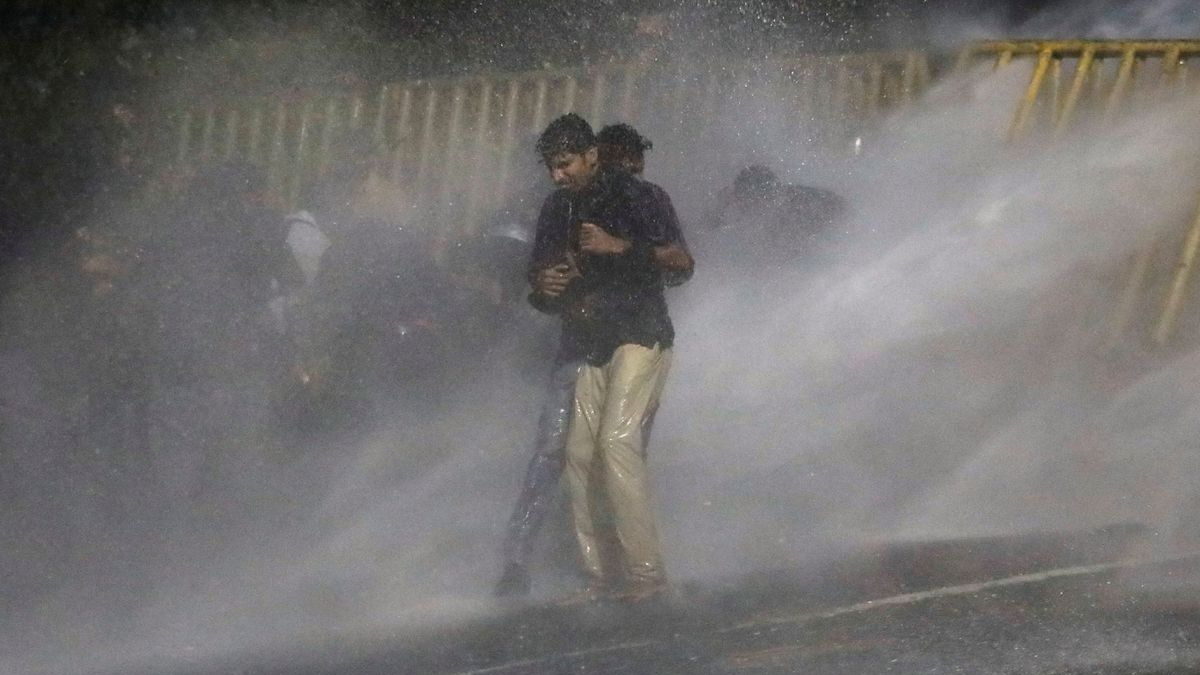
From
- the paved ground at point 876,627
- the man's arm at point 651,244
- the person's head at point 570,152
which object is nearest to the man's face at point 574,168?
the person's head at point 570,152

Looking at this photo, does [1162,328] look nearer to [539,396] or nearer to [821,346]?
[821,346]

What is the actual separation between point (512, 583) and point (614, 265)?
1359 millimetres

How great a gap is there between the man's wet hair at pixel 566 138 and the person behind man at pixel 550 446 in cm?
28

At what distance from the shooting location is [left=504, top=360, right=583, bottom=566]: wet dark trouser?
7.54 metres

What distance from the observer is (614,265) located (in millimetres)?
7328

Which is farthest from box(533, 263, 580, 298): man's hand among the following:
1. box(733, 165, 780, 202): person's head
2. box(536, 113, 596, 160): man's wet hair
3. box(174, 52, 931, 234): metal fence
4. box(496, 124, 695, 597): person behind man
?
box(174, 52, 931, 234): metal fence

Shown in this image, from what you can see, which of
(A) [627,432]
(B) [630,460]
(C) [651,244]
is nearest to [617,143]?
(C) [651,244]

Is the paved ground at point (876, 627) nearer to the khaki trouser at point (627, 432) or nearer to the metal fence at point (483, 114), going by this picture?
the khaki trouser at point (627, 432)

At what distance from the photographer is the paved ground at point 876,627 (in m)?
5.91

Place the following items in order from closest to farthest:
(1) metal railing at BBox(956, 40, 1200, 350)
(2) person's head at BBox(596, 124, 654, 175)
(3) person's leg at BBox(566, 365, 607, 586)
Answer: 1. (3) person's leg at BBox(566, 365, 607, 586)
2. (2) person's head at BBox(596, 124, 654, 175)
3. (1) metal railing at BBox(956, 40, 1200, 350)

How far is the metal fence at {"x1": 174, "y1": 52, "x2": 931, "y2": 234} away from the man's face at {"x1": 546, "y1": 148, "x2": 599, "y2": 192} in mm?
2716

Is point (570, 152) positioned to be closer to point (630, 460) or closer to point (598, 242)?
point (598, 242)

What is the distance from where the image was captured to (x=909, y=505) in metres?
9.00

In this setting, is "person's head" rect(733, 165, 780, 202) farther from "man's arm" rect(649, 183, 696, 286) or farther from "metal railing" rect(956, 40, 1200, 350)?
"man's arm" rect(649, 183, 696, 286)
